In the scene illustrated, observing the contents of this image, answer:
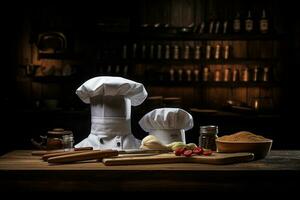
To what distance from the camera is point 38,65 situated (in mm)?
7086

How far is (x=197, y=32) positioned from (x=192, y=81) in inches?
26.6

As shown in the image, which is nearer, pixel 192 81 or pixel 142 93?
pixel 142 93

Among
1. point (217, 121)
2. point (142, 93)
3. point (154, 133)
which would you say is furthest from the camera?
point (217, 121)

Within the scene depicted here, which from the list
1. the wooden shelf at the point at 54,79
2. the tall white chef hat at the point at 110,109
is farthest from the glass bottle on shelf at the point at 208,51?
the tall white chef hat at the point at 110,109

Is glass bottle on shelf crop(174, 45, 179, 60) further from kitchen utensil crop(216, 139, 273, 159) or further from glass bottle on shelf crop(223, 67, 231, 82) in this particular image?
kitchen utensil crop(216, 139, 273, 159)

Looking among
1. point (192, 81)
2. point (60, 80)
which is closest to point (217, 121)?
point (192, 81)

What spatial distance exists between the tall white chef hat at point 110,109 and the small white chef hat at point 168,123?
193 millimetres

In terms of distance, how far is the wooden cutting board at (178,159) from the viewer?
2.45 m

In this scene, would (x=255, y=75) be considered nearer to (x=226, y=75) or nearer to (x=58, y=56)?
(x=226, y=75)
